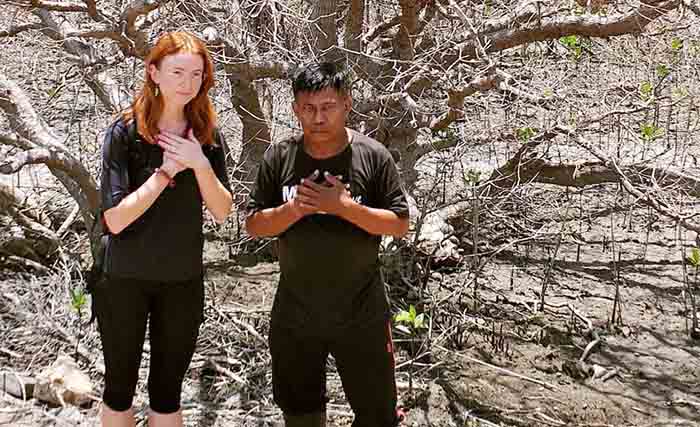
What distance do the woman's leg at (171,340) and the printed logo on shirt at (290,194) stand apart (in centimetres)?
37

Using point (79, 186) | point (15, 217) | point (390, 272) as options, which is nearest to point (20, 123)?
point (79, 186)

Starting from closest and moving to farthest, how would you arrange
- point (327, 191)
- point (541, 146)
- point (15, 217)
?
1. point (327, 191)
2. point (15, 217)
3. point (541, 146)

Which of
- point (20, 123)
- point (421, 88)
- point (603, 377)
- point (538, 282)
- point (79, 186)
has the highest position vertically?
point (421, 88)

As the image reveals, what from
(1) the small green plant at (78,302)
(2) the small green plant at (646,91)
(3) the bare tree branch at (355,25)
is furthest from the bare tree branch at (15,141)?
(2) the small green plant at (646,91)

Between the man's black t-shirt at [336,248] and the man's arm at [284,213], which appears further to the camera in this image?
the man's black t-shirt at [336,248]

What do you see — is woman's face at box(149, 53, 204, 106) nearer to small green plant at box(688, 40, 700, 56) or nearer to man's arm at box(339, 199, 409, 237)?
man's arm at box(339, 199, 409, 237)

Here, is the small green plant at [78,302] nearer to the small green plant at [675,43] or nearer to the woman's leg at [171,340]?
the woman's leg at [171,340]

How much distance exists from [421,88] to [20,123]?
215 cm

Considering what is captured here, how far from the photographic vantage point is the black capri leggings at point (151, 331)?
7.79 ft

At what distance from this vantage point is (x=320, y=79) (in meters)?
2.27

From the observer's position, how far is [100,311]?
242cm

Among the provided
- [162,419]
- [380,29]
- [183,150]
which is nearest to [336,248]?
[183,150]

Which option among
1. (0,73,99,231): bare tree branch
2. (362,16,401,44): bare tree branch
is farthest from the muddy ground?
(362,16,401,44): bare tree branch

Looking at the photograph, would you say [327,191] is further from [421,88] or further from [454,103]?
[421,88]
